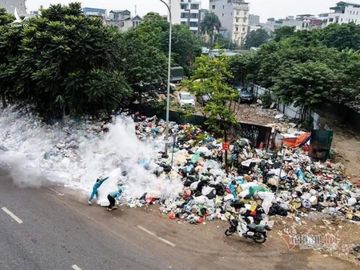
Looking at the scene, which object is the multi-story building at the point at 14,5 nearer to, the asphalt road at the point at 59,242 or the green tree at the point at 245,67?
the green tree at the point at 245,67

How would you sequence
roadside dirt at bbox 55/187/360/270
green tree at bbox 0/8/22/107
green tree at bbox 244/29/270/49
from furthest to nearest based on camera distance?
1. green tree at bbox 244/29/270/49
2. green tree at bbox 0/8/22/107
3. roadside dirt at bbox 55/187/360/270

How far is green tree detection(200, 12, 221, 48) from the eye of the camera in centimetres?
8962

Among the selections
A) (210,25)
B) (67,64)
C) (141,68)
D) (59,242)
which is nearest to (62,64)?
(67,64)

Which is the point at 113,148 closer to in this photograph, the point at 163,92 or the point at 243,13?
the point at 163,92

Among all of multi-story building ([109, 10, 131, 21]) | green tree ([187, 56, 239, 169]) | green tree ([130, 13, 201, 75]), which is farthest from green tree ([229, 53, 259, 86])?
multi-story building ([109, 10, 131, 21])

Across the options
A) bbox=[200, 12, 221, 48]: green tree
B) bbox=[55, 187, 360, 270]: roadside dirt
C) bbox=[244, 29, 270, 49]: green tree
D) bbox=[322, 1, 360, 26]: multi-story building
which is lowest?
bbox=[55, 187, 360, 270]: roadside dirt

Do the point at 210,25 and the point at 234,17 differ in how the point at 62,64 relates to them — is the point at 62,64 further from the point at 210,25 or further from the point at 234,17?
the point at 234,17

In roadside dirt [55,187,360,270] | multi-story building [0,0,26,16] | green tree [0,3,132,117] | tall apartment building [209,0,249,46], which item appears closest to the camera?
roadside dirt [55,187,360,270]

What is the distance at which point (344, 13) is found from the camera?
104 m

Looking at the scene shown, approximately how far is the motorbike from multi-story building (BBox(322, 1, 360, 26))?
10094cm

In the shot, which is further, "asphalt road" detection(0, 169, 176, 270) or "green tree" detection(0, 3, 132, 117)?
A: "green tree" detection(0, 3, 132, 117)

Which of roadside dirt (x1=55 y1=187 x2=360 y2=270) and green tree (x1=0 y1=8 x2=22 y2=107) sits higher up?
green tree (x1=0 y1=8 x2=22 y2=107)

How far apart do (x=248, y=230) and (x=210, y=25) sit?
84450 mm

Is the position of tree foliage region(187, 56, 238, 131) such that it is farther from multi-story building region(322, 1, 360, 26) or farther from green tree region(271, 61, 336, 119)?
multi-story building region(322, 1, 360, 26)
